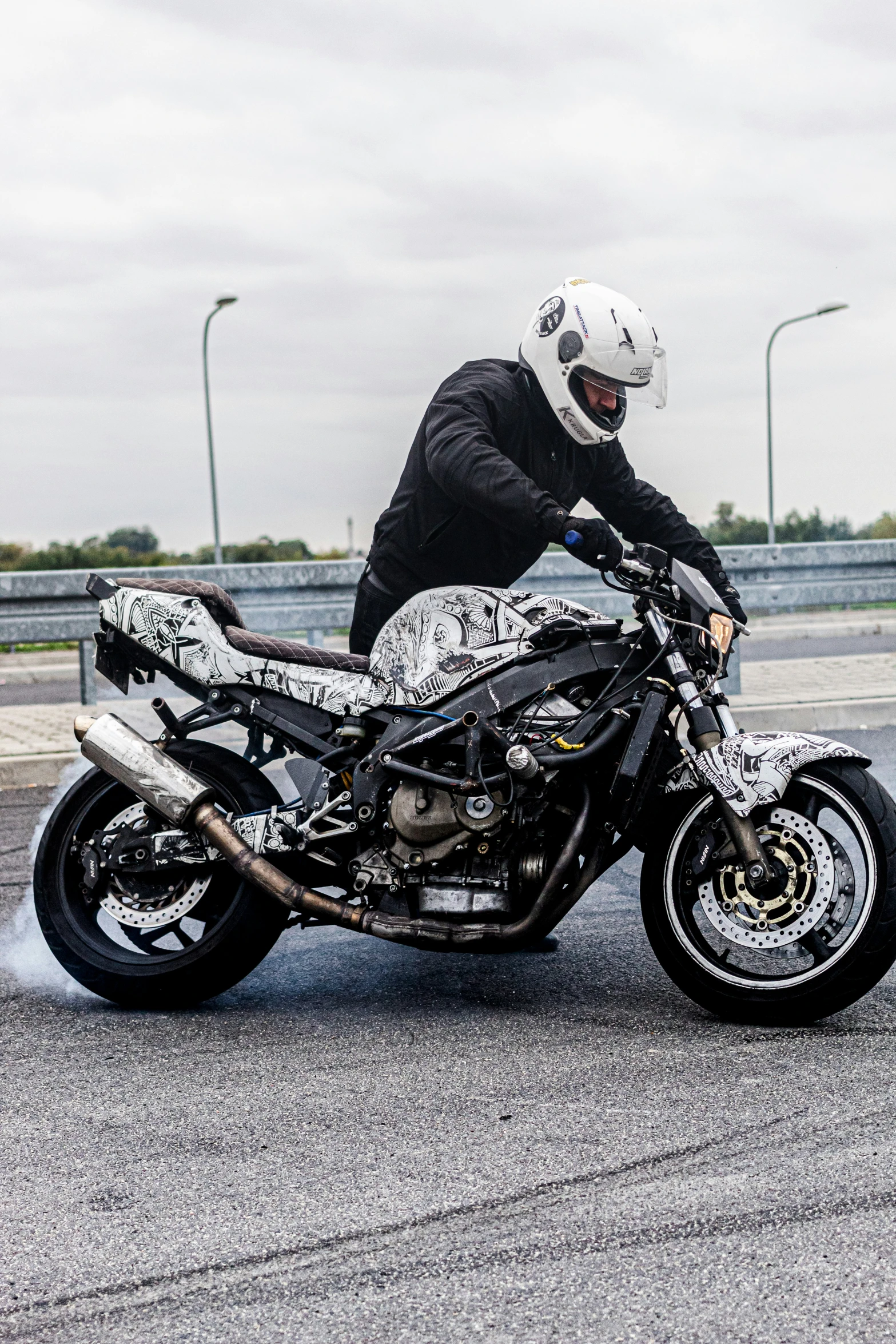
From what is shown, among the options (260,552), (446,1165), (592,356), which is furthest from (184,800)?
(260,552)

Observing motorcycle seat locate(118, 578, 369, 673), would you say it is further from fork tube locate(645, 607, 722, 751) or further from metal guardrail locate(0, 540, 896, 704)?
metal guardrail locate(0, 540, 896, 704)

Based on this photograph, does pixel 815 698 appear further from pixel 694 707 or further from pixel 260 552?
pixel 260 552

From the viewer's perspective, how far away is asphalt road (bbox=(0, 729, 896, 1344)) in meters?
2.21

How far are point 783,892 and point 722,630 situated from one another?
0.68 metres

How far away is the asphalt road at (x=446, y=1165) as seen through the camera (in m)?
2.21

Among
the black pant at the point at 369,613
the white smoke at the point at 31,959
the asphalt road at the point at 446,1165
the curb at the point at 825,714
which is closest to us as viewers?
the asphalt road at the point at 446,1165

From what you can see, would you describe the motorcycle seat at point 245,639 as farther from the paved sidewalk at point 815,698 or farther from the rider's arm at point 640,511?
the paved sidewalk at point 815,698

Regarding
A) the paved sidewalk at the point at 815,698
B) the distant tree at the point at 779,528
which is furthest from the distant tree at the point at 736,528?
the paved sidewalk at the point at 815,698

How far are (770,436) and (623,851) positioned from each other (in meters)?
26.6

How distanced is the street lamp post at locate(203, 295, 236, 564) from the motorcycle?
872 inches

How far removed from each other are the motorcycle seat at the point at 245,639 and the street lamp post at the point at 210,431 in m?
22.0

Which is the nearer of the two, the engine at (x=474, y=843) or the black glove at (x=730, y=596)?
the engine at (x=474, y=843)

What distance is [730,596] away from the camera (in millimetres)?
4074

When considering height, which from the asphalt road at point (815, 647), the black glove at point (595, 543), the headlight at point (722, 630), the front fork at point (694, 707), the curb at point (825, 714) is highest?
the black glove at point (595, 543)
